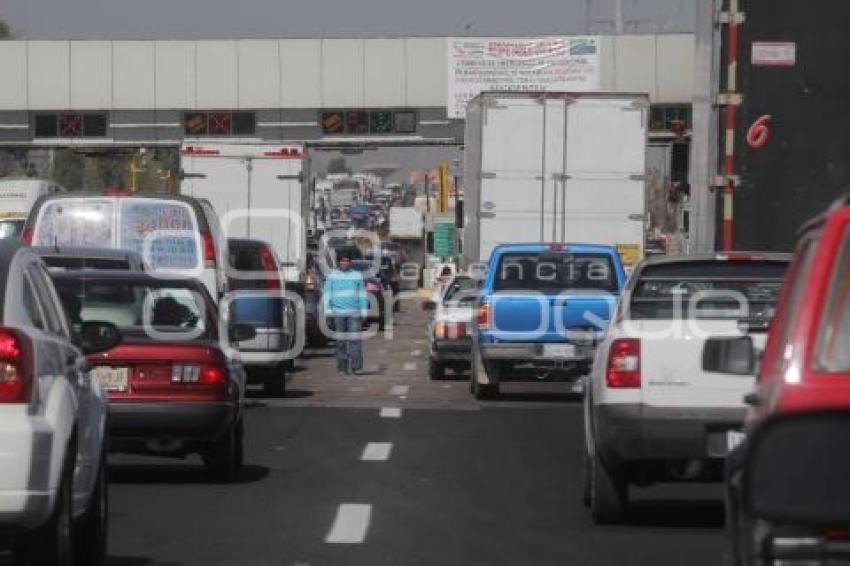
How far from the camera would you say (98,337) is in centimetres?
1064

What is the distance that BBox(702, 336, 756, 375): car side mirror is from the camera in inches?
305

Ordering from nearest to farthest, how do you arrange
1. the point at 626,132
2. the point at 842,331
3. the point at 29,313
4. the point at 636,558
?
the point at 842,331, the point at 29,313, the point at 636,558, the point at 626,132

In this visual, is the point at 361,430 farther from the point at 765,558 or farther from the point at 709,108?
the point at 765,558

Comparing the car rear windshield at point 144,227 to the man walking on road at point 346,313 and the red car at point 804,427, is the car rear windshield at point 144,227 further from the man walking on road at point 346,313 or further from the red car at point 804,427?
the red car at point 804,427

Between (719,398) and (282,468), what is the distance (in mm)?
5175

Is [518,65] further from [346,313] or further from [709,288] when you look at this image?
[709,288]

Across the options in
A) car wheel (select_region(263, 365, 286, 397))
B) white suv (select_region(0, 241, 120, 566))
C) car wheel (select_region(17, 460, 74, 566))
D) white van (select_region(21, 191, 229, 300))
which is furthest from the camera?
car wheel (select_region(263, 365, 286, 397))

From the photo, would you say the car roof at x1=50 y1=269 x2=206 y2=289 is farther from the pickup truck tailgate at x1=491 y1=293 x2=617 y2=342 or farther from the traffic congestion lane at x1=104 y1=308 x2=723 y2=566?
the pickup truck tailgate at x1=491 y1=293 x2=617 y2=342

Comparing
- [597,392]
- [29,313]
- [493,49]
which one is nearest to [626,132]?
[597,392]

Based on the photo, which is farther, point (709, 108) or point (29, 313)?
point (709, 108)

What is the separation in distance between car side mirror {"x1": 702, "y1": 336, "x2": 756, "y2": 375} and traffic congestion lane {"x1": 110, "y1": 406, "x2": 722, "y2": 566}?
3551mm

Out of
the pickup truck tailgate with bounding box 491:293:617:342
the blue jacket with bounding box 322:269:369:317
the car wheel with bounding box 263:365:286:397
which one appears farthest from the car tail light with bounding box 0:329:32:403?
the blue jacket with bounding box 322:269:369:317


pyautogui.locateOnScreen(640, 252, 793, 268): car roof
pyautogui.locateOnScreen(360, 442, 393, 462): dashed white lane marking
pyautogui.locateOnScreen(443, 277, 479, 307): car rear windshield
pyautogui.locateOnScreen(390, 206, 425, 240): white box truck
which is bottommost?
pyautogui.locateOnScreen(390, 206, 425, 240): white box truck

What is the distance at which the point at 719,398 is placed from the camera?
1209 cm
